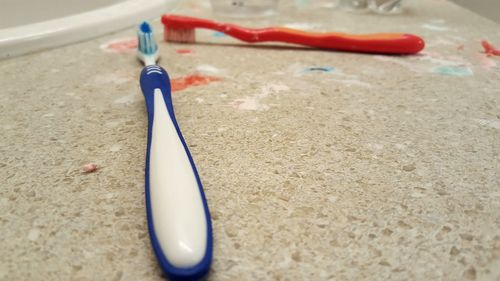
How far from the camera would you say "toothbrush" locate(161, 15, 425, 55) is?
17.3 inches

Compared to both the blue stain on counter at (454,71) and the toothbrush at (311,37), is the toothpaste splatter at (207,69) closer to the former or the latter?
the toothbrush at (311,37)

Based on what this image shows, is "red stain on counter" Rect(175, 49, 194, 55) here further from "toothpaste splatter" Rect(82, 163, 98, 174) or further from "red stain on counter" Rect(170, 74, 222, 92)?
"toothpaste splatter" Rect(82, 163, 98, 174)

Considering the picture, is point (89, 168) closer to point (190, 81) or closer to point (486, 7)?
point (190, 81)

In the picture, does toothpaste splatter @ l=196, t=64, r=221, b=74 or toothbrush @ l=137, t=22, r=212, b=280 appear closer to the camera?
toothbrush @ l=137, t=22, r=212, b=280

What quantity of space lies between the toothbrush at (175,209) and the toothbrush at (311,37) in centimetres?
27

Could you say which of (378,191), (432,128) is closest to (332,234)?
(378,191)

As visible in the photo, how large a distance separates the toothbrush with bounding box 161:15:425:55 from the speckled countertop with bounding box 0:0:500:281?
2cm

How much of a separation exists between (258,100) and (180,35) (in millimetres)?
204

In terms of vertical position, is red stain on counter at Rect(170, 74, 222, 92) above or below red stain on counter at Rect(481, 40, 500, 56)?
below

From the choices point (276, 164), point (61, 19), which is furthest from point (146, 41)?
point (276, 164)

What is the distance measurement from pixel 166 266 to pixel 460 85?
33cm

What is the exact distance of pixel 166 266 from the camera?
15 cm

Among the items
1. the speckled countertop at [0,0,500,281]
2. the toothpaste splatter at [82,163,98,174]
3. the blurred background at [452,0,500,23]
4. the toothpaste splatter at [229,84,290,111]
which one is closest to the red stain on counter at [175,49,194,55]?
the speckled countertop at [0,0,500,281]

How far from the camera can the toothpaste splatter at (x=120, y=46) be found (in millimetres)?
459
